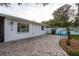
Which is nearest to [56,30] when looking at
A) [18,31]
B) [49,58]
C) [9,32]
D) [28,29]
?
[28,29]

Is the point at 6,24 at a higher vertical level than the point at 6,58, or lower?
higher

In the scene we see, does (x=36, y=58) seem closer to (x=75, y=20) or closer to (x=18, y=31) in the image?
(x=18, y=31)

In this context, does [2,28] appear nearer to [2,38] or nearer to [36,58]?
[2,38]

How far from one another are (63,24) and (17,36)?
67.2ft

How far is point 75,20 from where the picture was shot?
102 feet

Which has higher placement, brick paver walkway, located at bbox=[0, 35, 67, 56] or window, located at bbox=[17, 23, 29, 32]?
window, located at bbox=[17, 23, 29, 32]

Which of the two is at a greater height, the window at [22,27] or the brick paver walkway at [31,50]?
the window at [22,27]

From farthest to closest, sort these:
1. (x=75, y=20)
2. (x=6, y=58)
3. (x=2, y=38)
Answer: (x=75, y=20) → (x=2, y=38) → (x=6, y=58)

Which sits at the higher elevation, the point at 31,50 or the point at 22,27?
the point at 22,27

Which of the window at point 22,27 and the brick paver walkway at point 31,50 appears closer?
the brick paver walkway at point 31,50

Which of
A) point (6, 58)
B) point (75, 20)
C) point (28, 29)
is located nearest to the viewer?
point (6, 58)

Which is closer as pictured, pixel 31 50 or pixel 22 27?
pixel 31 50

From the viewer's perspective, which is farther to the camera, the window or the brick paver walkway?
the window

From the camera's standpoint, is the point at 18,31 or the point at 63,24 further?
the point at 63,24
